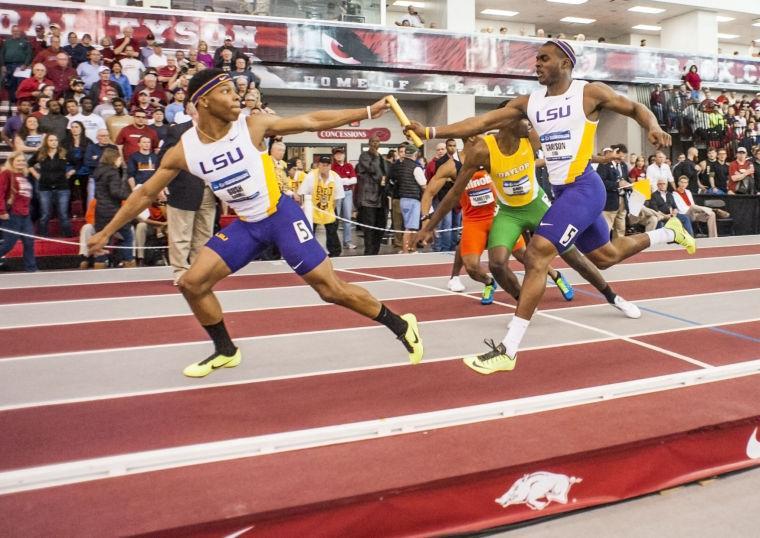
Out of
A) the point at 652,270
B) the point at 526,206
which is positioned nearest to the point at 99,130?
the point at 526,206

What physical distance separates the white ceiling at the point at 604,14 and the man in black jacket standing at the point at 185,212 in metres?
19.0

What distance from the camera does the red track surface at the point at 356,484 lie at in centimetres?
260

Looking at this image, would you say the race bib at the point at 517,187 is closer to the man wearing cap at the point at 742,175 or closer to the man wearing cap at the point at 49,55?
the man wearing cap at the point at 49,55

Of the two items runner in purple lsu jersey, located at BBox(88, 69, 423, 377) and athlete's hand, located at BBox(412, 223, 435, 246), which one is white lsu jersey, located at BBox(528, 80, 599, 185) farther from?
runner in purple lsu jersey, located at BBox(88, 69, 423, 377)

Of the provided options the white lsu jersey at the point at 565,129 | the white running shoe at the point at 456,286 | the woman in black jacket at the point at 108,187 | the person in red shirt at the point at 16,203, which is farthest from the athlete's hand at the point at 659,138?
the person in red shirt at the point at 16,203

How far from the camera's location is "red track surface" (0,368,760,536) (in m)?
2.60

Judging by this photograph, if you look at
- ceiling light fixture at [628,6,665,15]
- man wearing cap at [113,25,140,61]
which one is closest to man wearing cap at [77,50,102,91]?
man wearing cap at [113,25,140,61]

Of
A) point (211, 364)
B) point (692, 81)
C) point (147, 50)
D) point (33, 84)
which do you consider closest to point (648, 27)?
point (692, 81)

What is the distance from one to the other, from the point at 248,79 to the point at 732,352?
36.9ft

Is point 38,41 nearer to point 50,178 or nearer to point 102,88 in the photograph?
point 102,88

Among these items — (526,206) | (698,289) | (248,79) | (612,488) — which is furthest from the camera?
(248,79)

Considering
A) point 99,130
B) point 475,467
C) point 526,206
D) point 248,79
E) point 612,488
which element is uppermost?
point 248,79

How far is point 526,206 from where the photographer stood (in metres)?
6.41

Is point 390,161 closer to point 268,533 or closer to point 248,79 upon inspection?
point 248,79
